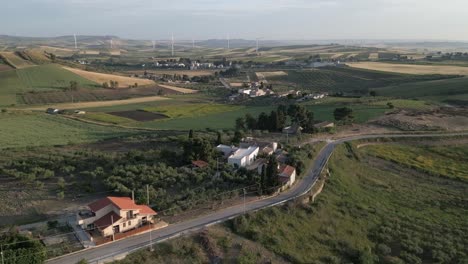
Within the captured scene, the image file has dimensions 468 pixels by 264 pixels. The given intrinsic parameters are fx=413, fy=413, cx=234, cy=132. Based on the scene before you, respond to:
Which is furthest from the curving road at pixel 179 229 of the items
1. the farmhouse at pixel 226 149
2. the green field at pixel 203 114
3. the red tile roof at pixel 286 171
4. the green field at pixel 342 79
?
the green field at pixel 342 79

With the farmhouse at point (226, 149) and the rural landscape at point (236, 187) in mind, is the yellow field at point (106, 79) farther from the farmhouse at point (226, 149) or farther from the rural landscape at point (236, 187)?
the farmhouse at point (226, 149)

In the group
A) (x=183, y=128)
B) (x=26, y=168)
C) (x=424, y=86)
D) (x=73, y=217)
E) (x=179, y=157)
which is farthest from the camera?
(x=424, y=86)

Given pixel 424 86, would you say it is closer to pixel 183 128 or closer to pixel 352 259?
pixel 183 128

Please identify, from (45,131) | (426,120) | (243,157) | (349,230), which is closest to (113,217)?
(349,230)

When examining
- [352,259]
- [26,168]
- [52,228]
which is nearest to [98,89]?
[26,168]

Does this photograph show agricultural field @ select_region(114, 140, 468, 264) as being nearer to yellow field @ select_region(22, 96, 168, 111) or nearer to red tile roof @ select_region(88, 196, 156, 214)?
red tile roof @ select_region(88, 196, 156, 214)

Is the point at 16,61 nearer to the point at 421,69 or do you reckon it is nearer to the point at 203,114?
the point at 203,114

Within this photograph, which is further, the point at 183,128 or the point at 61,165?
the point at 183,128
